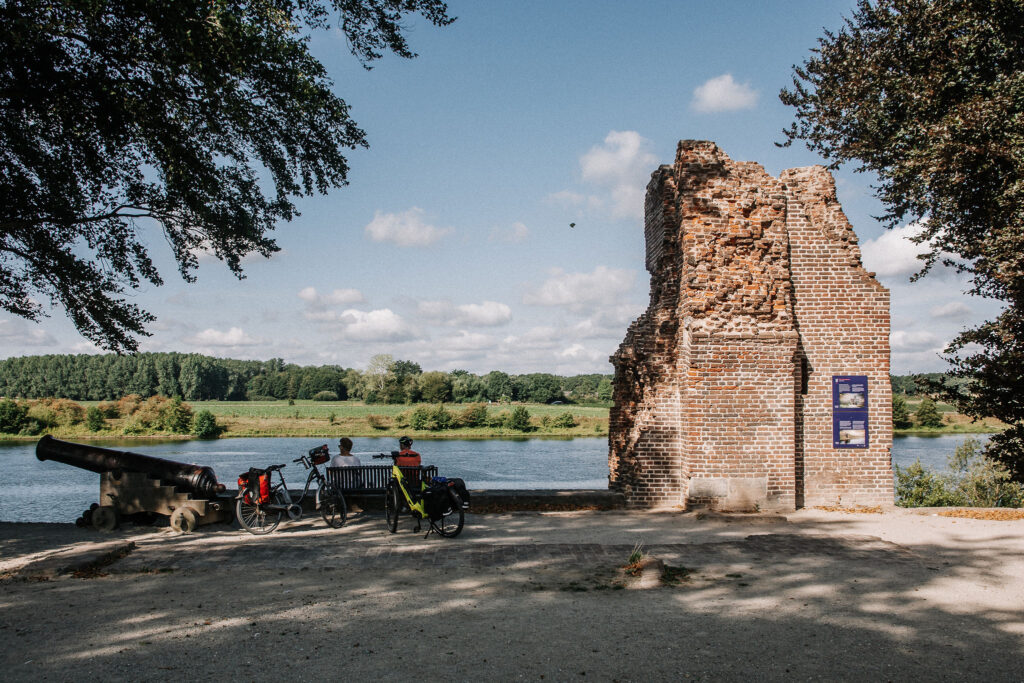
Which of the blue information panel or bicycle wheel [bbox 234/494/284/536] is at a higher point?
A: the blue information panel

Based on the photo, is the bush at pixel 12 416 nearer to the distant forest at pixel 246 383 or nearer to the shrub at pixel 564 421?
the distant forest at pixel 246 383

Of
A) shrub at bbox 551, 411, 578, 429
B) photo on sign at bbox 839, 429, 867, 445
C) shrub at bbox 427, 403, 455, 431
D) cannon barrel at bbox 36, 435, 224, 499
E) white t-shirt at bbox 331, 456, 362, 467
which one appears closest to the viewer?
cannon barrel at bbox 36, 435, 224, 499

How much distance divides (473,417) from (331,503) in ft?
179

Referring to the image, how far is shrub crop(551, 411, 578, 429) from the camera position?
211ft

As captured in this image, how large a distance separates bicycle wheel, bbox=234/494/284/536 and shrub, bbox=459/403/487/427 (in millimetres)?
54469

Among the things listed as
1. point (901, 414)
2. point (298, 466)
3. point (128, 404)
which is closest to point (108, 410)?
point (128, 404)

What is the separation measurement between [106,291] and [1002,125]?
16.8 meters

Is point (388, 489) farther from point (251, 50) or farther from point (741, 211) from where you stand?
point (741, 211)

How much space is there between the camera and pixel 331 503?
9.53 metres

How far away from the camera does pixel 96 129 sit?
11281 millimetres

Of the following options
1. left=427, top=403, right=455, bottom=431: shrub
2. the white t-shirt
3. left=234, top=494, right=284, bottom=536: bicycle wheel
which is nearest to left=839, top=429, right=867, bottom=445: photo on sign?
the white t-shirt

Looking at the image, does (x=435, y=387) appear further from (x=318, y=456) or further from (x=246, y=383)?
(x=318, y=456)

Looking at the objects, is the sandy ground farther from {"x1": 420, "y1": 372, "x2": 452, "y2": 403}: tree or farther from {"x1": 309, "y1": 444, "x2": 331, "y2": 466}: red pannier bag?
Result: {"x1": 420, "y1": 372, "x2": 452, "y2": 403}: tree

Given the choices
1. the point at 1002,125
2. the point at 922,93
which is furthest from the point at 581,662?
the point at 922,93
